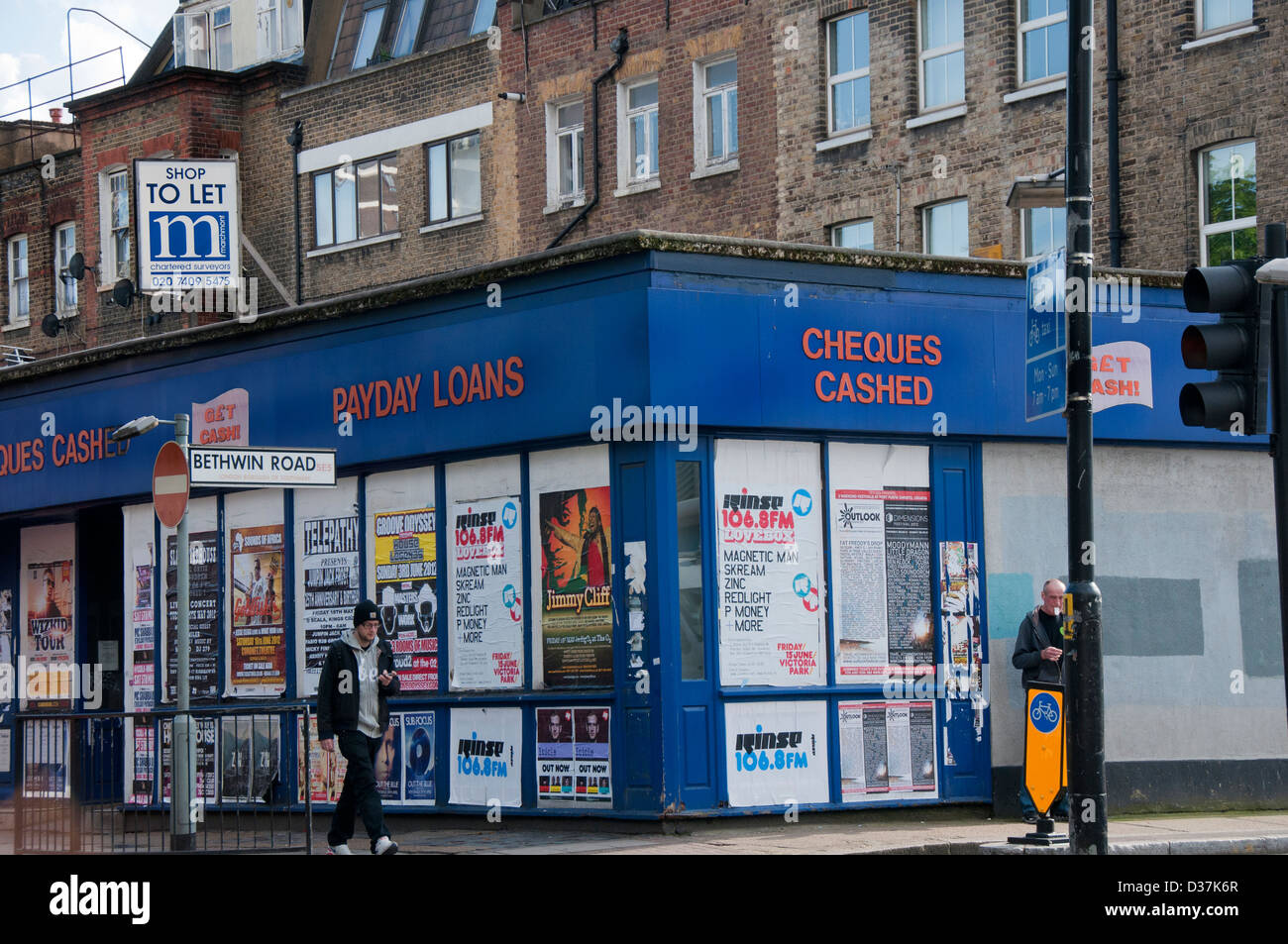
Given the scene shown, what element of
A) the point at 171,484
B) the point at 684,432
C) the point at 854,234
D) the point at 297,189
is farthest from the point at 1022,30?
the point at 171,484

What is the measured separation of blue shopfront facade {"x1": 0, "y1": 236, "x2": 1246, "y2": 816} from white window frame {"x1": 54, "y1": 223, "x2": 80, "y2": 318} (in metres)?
20.1

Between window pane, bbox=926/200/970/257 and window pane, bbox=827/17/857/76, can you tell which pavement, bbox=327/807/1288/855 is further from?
window pane, bbox=827/17/857/76

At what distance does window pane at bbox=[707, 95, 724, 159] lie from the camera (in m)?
29.0

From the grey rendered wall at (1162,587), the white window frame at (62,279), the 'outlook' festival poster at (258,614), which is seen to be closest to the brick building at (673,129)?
the white window frame at (62,279)

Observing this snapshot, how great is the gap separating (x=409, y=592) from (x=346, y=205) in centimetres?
1755

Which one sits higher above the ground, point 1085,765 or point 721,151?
point 721,151

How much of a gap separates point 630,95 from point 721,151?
2.07 meters

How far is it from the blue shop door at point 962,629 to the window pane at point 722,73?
1357 cm

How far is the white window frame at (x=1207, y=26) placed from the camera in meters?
23.2

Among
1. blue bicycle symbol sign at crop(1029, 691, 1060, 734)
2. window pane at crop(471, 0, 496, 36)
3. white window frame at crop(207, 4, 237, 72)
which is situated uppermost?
white window frame at crop(207, 4, 237, 72)
